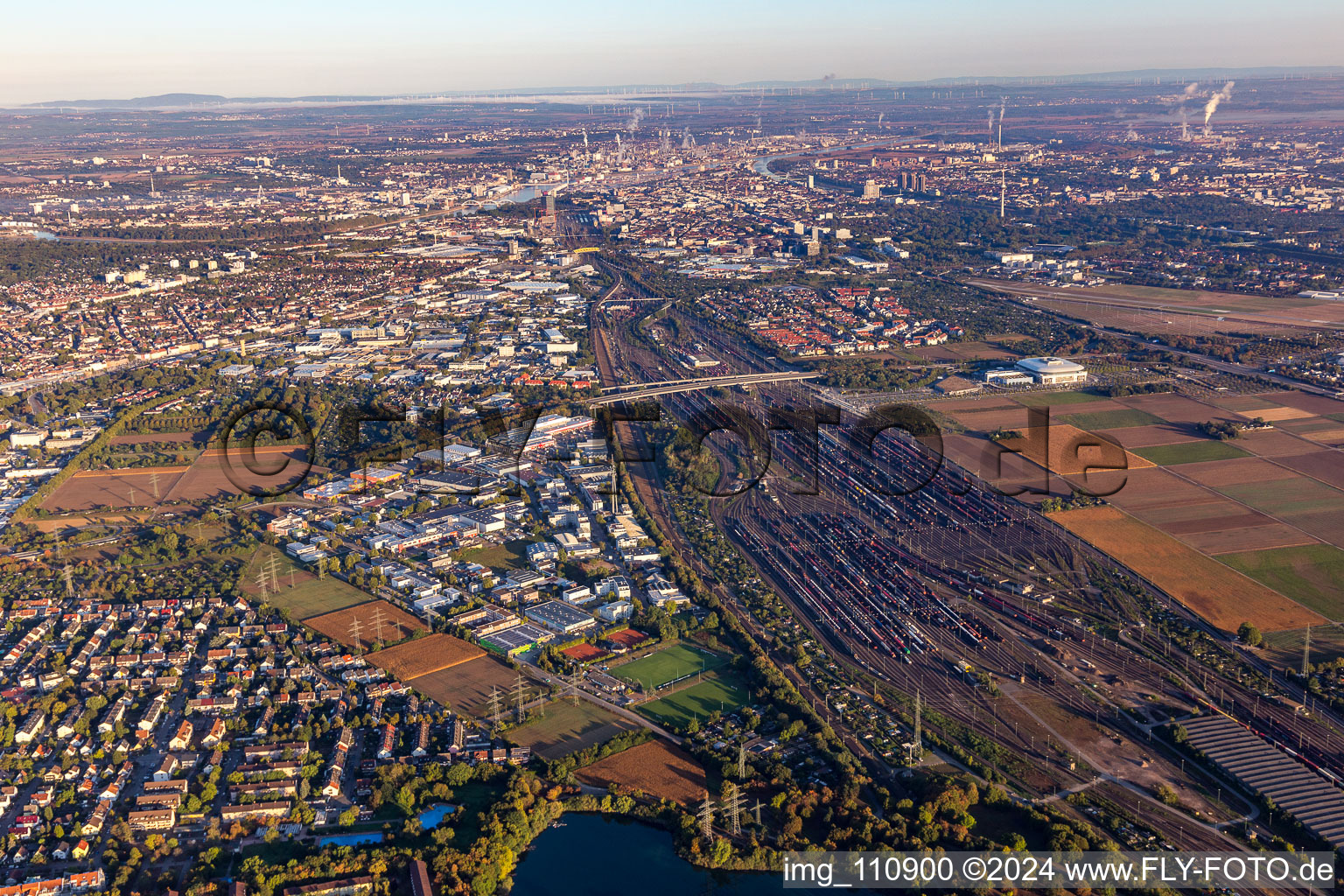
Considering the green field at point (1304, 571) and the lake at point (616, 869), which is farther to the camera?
the green field at point (1304, 571)

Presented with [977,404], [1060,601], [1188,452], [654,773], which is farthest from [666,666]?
[977,404]

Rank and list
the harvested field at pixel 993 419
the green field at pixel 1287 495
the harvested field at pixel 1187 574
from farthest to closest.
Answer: the harvested field at pixel 993 419 < the green field at pixel 1287 495 < the harvested field at pixel 1187 574

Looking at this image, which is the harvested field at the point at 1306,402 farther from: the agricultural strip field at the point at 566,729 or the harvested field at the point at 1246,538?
the agricultural strip field at the point at 566,729

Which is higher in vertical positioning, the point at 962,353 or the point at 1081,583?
the point at 962,353

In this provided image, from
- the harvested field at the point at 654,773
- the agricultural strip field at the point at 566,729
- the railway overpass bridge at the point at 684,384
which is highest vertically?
the railway overpass bridge at the point at 684,384

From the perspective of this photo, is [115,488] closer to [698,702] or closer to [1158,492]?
[698,702]

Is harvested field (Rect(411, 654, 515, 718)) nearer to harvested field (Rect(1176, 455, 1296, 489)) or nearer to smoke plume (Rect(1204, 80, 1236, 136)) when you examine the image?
harvested field (Rect(1176, 455, 1296, 489))

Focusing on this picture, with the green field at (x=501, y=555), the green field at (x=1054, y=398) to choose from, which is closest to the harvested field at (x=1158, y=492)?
the green field at (x=1054, y=398)
